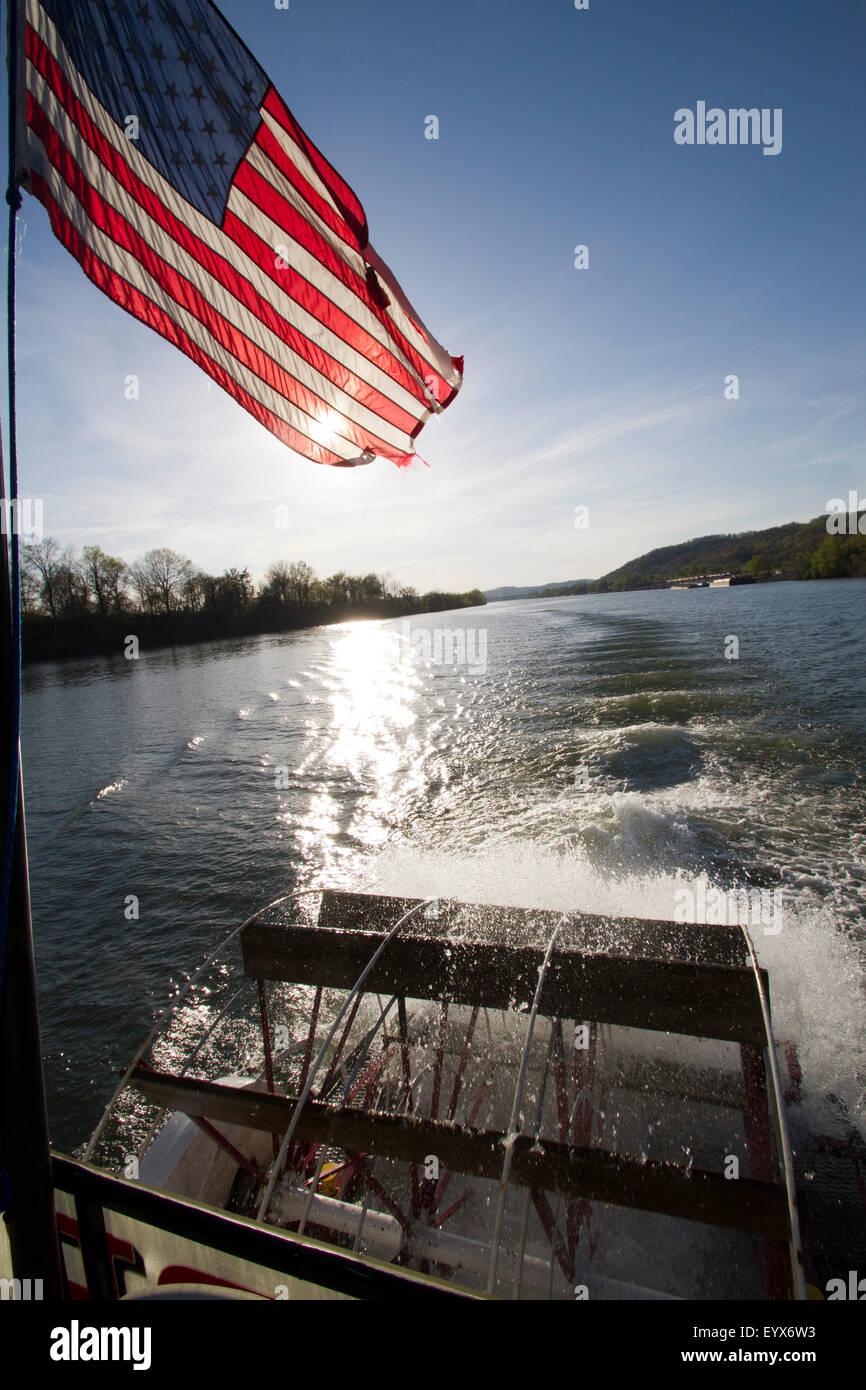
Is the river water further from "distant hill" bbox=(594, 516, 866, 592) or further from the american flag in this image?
"distant hill" bbox=(594, 516, 866, 592)

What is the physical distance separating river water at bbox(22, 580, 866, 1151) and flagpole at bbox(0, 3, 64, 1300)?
566 cm

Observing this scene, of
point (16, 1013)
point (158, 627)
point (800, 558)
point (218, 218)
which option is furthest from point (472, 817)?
point (800, 558)

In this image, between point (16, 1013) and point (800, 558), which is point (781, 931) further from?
point (800, 558)

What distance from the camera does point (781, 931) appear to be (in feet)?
30.3

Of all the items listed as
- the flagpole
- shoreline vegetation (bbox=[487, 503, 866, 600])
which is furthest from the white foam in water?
shoreline vegetation (bbox=[487, 503, 866, 600])

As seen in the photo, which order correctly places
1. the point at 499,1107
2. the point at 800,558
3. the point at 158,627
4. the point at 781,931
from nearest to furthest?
1. the point at 499,1107
2. the point at 781,931
3. the point at 158,627
4. the point at 800,558

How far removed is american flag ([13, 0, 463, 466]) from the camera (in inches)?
139

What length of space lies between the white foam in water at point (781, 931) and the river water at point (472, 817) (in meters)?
0.03

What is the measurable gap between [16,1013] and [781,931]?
9.95m

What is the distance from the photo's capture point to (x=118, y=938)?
35.1ft

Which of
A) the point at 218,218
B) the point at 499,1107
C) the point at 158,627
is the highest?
the point at 158,627
